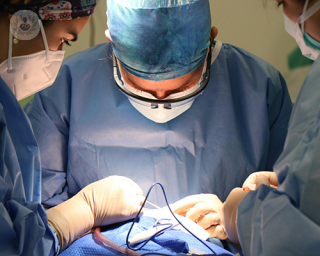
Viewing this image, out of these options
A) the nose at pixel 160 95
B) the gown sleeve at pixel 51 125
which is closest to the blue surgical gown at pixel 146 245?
the gown sleeve at pixel 51 125

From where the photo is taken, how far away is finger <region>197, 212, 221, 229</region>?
1.35 meters

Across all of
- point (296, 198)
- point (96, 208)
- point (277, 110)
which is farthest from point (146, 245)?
point (277, 110)

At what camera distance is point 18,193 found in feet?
2.91

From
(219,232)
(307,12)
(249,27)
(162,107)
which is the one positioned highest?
(307,12)

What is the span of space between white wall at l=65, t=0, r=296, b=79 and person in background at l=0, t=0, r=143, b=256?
0.71 m

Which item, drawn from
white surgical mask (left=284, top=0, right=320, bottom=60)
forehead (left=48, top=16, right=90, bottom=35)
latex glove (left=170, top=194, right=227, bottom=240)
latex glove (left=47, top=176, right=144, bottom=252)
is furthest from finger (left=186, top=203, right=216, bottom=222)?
forehead (left=48, top=16, right=90, bottom=35)

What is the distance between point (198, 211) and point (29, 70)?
0.94 metres

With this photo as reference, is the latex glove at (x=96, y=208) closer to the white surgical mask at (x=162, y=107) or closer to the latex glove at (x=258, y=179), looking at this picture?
the white surgical mask at (x=162, y=107)

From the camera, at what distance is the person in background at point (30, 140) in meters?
0.84

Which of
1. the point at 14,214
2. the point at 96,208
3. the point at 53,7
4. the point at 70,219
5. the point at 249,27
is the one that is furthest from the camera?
the point at 249,27

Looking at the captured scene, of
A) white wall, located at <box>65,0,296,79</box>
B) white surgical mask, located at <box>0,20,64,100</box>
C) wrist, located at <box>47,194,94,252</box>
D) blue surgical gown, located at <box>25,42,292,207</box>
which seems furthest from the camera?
white wall, located at <box>65,0,296,79</box>

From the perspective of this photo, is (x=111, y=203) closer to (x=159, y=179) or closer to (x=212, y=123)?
(x=159, y=179)

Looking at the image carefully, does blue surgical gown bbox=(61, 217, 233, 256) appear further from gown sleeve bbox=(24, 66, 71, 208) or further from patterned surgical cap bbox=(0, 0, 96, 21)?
patterned surgical cap bbox=(0, 0, 96, 21)

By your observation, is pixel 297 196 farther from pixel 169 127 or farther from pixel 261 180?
pixel 169 127
